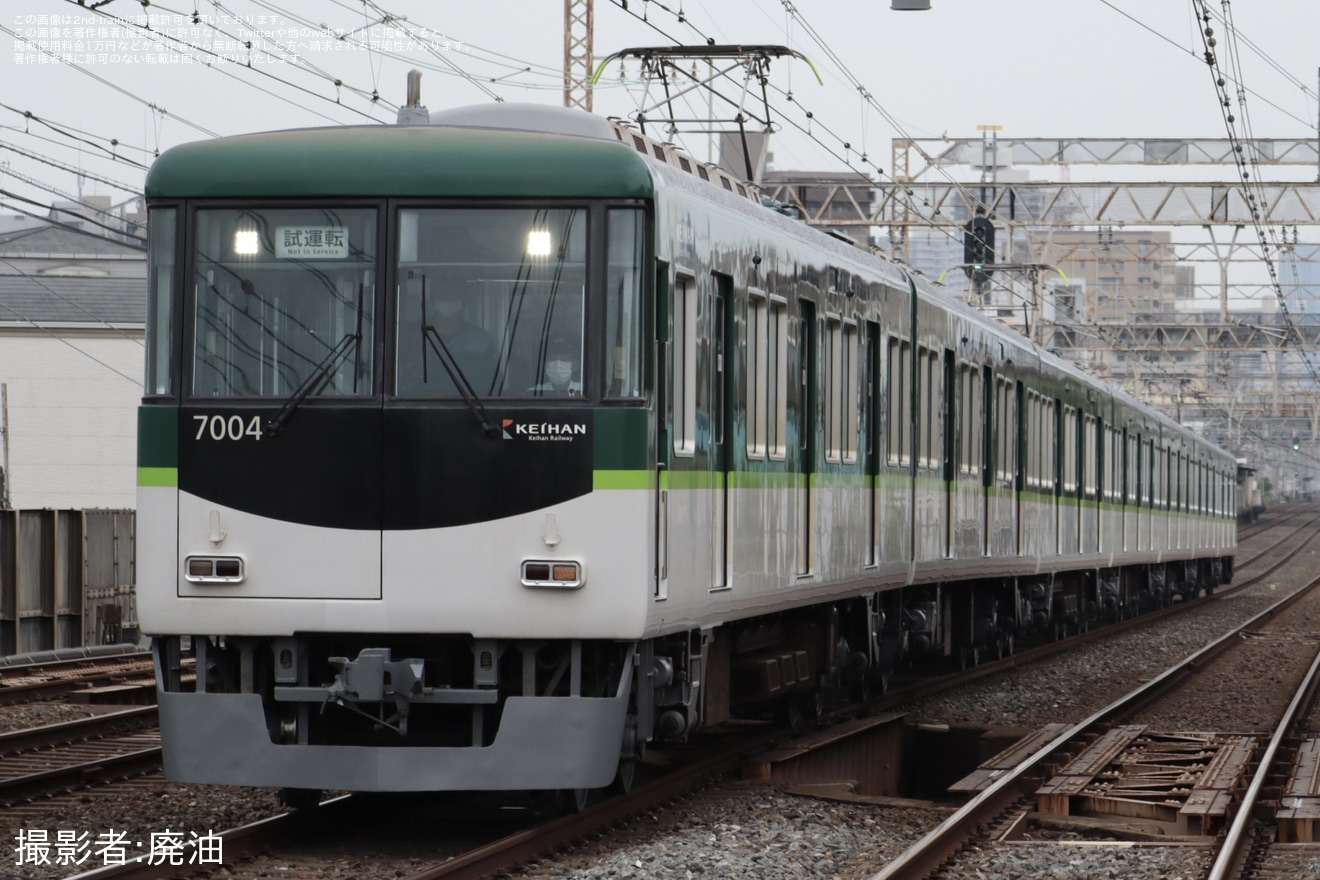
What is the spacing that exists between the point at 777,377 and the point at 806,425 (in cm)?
88

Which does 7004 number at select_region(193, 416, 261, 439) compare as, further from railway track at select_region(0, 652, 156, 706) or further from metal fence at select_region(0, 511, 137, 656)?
metal fence at select_region(0, 511, 137, 656)

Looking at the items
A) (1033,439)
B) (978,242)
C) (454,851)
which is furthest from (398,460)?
(978,242)

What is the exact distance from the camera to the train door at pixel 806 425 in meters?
12.0

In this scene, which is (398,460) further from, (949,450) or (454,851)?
(949,450)

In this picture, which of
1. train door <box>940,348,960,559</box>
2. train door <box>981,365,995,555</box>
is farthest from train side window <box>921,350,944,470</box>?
train door <box>981,365,995,555</box>

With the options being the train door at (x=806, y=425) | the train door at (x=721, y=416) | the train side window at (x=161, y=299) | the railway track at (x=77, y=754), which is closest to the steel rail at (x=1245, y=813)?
the train door at (x=721, y=416)

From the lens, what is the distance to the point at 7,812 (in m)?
9.70

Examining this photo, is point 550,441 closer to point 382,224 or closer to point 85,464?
point 382,224

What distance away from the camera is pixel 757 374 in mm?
10953

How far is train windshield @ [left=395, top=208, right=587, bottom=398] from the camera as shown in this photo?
876 centimetres

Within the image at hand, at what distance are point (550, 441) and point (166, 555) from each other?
1.68 metres

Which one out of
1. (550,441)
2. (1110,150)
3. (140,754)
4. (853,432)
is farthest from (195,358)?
(1110,150)

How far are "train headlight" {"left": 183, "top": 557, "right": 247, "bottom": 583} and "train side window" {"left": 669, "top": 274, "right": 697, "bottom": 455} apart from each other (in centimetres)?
197

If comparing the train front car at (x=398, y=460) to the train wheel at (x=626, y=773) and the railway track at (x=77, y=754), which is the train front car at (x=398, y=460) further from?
the railway track at (x=77, y=754)
